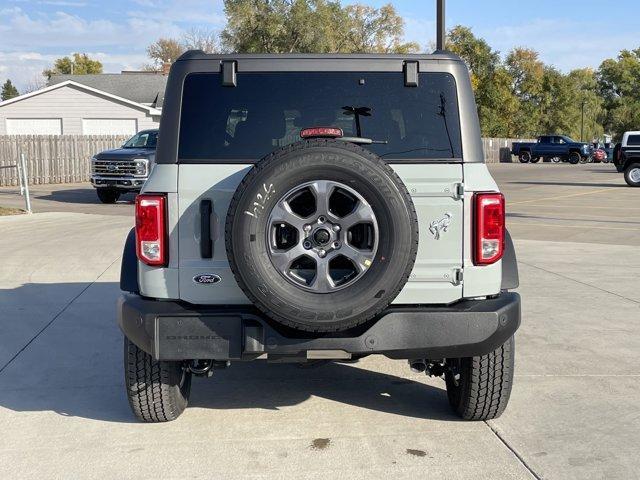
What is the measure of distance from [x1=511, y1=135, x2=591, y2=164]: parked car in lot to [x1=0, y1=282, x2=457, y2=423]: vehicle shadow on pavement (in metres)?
52.3

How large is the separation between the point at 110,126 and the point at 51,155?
1086cm

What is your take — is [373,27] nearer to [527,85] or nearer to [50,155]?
[527,85]

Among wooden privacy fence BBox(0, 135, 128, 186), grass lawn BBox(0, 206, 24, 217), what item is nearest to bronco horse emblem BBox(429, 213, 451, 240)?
grass lawn BBox(0, 206, 24, 217)

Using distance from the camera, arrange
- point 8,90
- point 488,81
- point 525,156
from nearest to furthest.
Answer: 1. point 525,156
2. point 488,81
3. point 8,90

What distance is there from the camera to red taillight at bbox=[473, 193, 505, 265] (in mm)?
4477

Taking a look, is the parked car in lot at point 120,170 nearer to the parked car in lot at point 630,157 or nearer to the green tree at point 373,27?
the parked car in lot at point 630,157

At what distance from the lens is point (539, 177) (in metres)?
38.0

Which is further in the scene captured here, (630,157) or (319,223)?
(630,157)

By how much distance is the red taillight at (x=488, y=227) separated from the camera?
4.48 m

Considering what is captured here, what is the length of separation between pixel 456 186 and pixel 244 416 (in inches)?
76.2

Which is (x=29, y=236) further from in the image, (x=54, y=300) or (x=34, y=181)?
(x=34, y=181)

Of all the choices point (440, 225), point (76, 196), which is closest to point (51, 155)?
point (76, 196)

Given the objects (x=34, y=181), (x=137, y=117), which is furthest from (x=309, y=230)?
(x=137, y=117)

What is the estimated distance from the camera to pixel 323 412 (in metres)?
5.32
